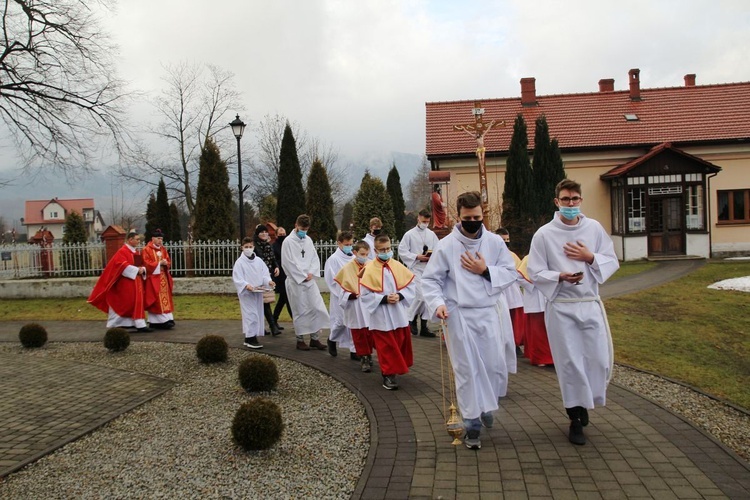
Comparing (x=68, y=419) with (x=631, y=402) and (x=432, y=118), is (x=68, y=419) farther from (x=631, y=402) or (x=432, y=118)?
(x=432, y=118)

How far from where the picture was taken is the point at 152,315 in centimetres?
1285

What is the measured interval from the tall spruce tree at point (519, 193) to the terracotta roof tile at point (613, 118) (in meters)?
3.46

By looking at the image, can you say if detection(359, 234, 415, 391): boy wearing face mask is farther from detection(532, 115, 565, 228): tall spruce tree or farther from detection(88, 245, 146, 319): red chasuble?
detection(532, 115, 565, 228): tall spruce tree

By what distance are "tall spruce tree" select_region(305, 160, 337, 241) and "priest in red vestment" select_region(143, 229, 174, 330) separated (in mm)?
9928

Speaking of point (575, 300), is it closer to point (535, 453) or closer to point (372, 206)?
point (535, 453)

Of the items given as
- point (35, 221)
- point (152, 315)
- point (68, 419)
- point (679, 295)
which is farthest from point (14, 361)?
point (35, 221)

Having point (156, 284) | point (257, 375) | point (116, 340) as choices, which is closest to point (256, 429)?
point (257, 375)

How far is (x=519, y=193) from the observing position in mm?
22875

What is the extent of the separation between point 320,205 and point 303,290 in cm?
1349

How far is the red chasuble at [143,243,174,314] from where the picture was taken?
41.3 ft

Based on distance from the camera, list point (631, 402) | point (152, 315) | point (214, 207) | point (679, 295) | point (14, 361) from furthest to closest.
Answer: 1. point (214, 207)
2. point (679, 295)
3. point (152, 315)
4. point (14, 361)
5. point (631, 402)

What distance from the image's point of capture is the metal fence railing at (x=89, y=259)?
19.4m

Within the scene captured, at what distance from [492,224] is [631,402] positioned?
1777cm

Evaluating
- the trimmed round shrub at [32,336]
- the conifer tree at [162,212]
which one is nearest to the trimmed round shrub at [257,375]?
the trimmed round shrub at [32,336]
